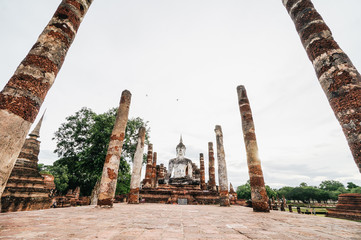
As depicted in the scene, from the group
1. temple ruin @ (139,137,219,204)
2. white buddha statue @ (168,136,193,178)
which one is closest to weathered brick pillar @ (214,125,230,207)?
temple ruin @ (139,137,219,204)

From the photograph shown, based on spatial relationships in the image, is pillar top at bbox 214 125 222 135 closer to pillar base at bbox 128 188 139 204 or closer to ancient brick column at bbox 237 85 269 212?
ancient brick column at bbox 237 85 269 212

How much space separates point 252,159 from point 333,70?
464cm

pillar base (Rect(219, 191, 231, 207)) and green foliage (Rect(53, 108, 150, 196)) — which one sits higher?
green foliage (Rect(53, 108, 150, 196))

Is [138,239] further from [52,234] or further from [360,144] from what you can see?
[360,144]

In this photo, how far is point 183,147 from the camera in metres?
25.1

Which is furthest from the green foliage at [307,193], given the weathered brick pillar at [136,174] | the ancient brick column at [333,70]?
the ancient brick column at [333,70]

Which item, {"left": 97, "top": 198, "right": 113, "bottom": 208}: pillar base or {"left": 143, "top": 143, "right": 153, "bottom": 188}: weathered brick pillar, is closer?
{"left": 97, "top": 198, "right": 113, "bottom": 208}: pillar base

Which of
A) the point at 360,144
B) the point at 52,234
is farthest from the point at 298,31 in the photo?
the point at 52,234

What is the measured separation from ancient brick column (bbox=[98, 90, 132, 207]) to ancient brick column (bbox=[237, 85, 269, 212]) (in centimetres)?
531

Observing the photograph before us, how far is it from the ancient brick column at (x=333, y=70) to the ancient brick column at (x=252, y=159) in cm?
426

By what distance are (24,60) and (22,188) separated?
8.56m

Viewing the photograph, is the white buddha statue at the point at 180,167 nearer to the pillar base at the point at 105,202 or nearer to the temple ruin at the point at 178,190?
the temple ruin at the point at 178,190

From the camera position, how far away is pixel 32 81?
2646 millimetres

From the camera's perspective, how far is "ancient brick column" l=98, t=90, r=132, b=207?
596 cm
